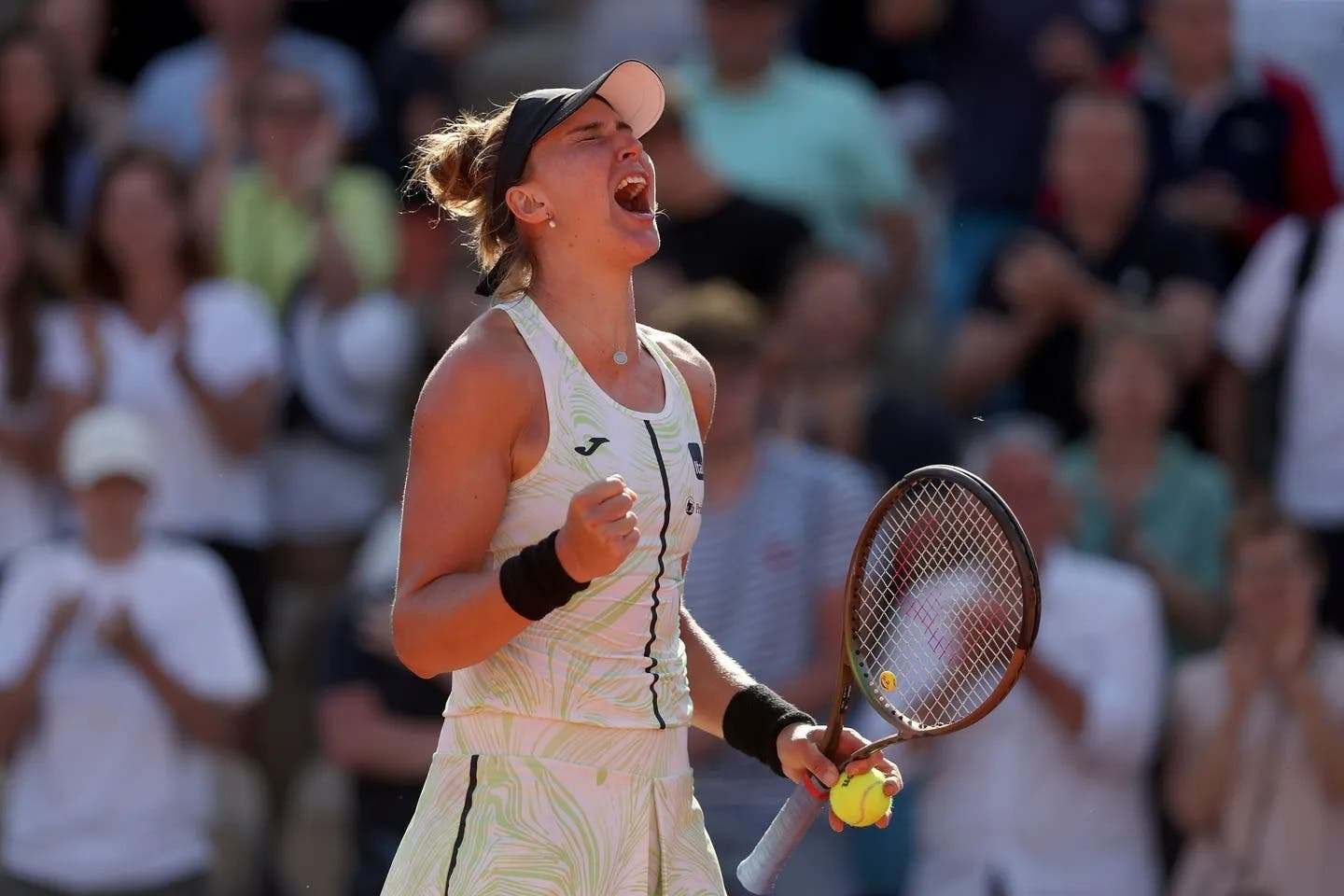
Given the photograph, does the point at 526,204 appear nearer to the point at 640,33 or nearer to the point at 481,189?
the point at 481,189

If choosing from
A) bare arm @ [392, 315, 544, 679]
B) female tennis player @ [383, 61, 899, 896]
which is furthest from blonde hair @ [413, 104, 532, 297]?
bare arm @ [392, 315, 544, 679]

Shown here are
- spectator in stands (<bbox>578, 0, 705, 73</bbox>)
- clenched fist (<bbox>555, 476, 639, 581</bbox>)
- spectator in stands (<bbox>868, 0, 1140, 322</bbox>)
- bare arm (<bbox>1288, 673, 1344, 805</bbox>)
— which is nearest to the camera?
clenched fist (<bbox>555, 476, 639, 581</bbox>)

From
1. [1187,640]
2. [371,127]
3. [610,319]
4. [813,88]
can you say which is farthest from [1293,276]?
[610,319]

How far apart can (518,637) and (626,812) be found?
1.03 feet

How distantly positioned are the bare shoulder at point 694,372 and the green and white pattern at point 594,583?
0.92ft

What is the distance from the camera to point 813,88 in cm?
766

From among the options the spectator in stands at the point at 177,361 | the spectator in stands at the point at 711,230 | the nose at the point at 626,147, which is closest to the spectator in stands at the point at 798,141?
the spectator in stands at the point at 711,230

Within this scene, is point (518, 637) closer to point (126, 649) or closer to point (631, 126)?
point (631, 126)

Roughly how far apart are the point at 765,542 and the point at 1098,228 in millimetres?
1678

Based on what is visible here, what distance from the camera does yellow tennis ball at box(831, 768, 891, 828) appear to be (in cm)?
329

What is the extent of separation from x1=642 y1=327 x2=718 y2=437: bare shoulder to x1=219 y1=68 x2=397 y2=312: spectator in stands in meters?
3.92

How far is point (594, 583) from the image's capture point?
328 cm

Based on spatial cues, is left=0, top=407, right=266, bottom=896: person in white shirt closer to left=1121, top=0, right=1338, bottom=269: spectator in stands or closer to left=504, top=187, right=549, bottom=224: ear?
left=1121, top=0, right=1338, bottom=269: spectator in stands

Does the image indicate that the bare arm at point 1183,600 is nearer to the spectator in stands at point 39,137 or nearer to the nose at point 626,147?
the nose at point 626,147
